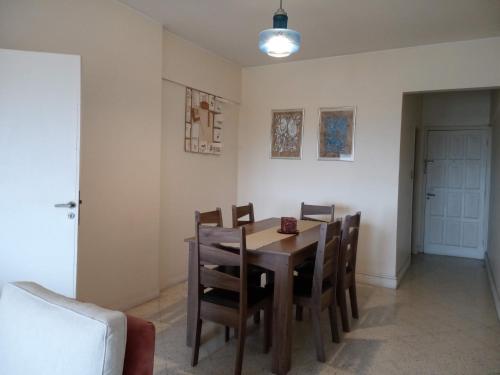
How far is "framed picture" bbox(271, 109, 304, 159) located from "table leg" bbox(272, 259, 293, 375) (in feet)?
8.37

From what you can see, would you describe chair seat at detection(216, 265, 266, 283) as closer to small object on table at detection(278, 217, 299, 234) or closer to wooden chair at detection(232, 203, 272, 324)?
wooden chair at detection(232, 203, 272, 324)

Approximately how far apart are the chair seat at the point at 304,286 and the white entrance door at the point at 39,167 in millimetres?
1479

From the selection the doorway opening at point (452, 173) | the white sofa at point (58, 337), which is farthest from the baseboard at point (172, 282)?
the doorway opening at point (452, 173)

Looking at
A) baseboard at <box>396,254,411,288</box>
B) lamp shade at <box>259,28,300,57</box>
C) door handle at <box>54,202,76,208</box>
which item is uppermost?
lamp shade at <box>259,28,300,57</box>

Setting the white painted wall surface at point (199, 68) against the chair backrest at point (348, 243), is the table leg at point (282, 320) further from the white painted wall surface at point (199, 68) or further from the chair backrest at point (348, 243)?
the white painted wall surface at point (199, 68)

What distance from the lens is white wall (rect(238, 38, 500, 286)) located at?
154 inches

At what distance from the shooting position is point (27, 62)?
7.63 feet

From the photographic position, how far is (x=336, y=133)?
4465mm

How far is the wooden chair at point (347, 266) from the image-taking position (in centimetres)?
290

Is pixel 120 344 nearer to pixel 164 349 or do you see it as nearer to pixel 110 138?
pixel 164 349

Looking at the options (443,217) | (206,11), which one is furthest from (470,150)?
(206,11)

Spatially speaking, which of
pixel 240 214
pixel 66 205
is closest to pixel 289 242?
pixel 240 214

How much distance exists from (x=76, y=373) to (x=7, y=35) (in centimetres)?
232

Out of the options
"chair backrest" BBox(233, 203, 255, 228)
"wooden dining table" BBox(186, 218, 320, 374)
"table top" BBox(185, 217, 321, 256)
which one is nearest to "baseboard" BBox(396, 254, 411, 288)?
"table top" BBox(185, 217, 321, 256)
